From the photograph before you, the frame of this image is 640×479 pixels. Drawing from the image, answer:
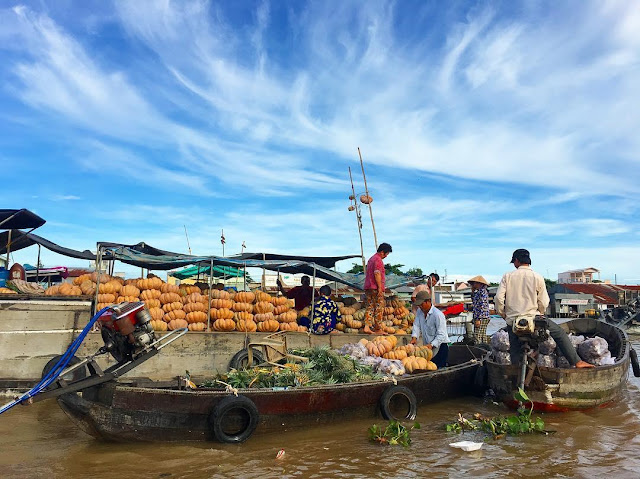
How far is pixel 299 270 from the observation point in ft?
38.3

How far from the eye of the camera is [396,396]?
6.81 m

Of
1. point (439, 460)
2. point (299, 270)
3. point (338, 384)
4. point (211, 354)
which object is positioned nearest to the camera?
point (439, 460)

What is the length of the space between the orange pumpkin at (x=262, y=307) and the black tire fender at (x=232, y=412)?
4.25m

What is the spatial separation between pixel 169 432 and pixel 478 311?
7426 mm

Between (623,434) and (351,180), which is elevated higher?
(351,180)

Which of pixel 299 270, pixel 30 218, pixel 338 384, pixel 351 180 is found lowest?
pixel 338 384

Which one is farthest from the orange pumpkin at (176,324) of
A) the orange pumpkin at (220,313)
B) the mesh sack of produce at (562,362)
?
the mesh sack of produce at (562,362)

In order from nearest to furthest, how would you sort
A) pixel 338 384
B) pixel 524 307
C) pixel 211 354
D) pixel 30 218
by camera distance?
pixel 338 384, pixel 524 307, pixel 211 354, pixel 30 218

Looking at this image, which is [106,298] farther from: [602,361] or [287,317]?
[602,361]

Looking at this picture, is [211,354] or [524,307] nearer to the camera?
[524,307]

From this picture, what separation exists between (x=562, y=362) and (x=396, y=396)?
2.86 meters

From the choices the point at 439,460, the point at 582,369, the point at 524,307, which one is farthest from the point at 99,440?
the point at 582,369

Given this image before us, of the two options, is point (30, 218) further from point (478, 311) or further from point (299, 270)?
point (478, 311)

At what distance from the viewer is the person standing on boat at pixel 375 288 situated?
9828 mm
